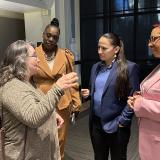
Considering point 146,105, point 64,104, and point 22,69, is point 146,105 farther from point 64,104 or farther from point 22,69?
point 64,104

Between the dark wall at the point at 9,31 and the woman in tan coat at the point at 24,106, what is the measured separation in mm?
3394

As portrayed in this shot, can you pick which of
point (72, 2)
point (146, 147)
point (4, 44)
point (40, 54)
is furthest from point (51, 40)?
point (72, 2)

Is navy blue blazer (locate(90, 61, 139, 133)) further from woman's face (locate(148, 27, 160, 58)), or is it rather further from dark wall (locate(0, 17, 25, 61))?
dark wall (locate(0, 17, 25, 61))

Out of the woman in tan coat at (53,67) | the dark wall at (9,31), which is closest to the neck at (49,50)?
the woman in tan coat at (53,67)

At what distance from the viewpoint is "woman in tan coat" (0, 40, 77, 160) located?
1.36m

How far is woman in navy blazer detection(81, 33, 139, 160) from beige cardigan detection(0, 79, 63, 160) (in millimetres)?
652

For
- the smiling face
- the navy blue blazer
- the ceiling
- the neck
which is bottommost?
the navy blue blazer

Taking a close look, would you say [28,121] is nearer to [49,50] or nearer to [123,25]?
[49,50]

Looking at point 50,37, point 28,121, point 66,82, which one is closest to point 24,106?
point 28,121

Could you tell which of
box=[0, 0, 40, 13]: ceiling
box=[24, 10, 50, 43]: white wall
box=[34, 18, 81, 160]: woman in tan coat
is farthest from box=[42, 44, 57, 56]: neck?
box=[24, 10, 50, 43]: white wall

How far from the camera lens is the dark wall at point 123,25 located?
6219mm

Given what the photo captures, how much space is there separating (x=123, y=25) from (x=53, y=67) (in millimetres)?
4315

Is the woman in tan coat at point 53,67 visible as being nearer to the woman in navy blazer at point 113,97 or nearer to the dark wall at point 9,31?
the woman in navy blazer at point 113,97

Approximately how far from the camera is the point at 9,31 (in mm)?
5199
